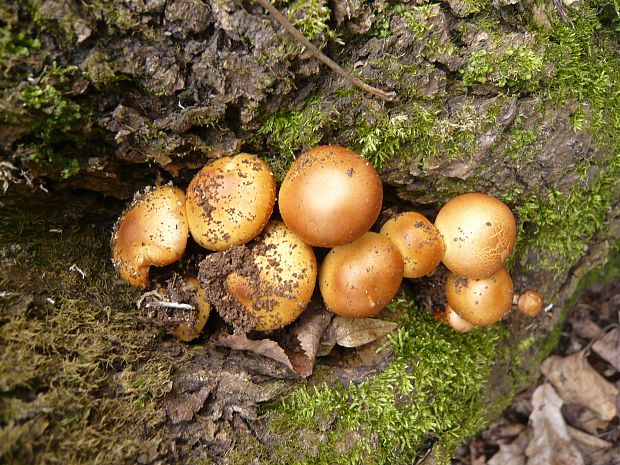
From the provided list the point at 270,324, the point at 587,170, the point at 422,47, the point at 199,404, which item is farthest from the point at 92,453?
the point at 587,170

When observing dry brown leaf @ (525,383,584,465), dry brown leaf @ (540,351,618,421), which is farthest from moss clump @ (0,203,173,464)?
dry brown leaf @ (540,351,618,421)

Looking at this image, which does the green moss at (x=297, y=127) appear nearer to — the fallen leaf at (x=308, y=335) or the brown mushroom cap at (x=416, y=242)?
the brown mushroom cap at (x=416, y=242)

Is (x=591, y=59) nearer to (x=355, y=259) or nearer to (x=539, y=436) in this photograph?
(x=355, y=259)

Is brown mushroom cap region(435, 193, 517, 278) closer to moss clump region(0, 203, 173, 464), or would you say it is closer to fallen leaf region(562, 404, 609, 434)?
moss clump region(0, 203, 173, 464)

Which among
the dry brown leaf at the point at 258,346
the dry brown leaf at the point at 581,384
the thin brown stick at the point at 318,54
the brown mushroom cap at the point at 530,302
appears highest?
the thin brown stick at the point at 318,54

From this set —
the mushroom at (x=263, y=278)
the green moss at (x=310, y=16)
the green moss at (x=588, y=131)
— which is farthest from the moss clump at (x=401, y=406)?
the green moss at (x=310, y=16)

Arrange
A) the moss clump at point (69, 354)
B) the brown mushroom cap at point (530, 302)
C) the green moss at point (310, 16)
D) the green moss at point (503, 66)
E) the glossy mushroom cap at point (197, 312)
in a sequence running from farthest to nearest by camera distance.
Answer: the brown mushroom cap at point (530, 302) < the glossy mushroom cap at point (197, 312) < the green moss at point (503, 66) < the green moss at point (310, 16) < the moss clump at point (69, 354)

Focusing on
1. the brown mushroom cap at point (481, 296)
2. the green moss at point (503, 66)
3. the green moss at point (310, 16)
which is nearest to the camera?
the green moss at point (310, 16)

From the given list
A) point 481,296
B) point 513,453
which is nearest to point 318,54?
point 481,296
